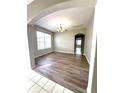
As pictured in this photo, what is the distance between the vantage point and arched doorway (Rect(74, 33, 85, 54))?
761 cm

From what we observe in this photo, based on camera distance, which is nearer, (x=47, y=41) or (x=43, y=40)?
(x=43, y=40)

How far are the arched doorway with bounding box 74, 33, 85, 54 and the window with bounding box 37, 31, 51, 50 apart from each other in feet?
10.5

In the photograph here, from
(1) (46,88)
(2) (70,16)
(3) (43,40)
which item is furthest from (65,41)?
(1) (46,88)

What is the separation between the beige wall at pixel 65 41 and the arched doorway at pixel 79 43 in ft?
1.20

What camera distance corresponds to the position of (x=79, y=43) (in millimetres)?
7832

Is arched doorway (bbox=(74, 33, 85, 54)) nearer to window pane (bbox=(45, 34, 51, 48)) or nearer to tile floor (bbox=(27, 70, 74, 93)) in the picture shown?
window pane (bbox=(45, 34, 51, 48))

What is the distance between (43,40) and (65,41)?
2569mm

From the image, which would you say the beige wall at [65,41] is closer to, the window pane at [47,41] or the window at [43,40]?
the window pane at [47,41]

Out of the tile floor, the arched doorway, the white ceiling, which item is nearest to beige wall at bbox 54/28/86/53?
the arched doorway

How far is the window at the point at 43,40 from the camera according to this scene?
7.03 m

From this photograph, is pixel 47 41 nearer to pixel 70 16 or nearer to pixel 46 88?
pixel 70 16
